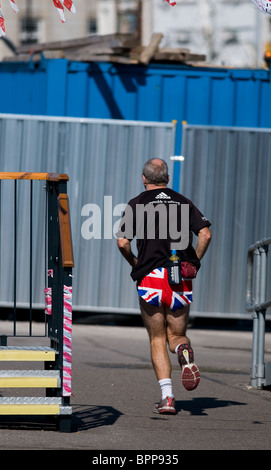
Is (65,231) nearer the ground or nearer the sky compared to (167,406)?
nearer the sky

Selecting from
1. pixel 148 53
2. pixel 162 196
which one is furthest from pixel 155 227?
pixel 148 53

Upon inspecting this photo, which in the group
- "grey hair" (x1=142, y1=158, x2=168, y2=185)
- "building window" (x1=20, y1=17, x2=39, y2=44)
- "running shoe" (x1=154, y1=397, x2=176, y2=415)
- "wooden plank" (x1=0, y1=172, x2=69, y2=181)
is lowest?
"running shoe" (x1=154, y1=397, x2=176, y2=415)

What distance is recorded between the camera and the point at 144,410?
8.35 meters

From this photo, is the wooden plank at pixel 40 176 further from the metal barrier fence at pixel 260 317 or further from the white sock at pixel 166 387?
the metal barrier fence at pixel 260 317

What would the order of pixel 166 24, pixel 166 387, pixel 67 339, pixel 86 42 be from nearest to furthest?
pixel 67 339 → pixel 166 387 → pixel 86 42 → pixel 166 24

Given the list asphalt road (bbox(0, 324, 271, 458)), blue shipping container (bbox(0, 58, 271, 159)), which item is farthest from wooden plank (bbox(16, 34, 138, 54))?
asphalt road (bbox(0, 324, 271, 458))

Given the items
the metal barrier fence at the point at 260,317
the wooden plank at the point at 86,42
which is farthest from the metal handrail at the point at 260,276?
the wooden plank at the point at 86,42

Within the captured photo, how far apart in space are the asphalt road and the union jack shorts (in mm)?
843

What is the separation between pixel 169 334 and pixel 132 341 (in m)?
5.58

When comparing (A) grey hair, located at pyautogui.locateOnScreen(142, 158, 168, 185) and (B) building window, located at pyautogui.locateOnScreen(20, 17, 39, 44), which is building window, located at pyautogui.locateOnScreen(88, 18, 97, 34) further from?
(A) grey hair, located at pyautogui.locateOnScreen(142, 158, 168, 185)

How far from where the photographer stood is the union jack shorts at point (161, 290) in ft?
26.8

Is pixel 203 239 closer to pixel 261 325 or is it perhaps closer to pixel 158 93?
pixel 261 325

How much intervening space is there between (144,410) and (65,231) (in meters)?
1.78

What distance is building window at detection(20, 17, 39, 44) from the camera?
1994 inches
